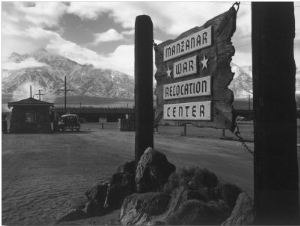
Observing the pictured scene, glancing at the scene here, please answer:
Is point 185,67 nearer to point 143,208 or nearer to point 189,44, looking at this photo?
point 189,44

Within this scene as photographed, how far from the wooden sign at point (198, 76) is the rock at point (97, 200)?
1376 mm

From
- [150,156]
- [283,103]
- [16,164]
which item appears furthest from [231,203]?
[16,164]

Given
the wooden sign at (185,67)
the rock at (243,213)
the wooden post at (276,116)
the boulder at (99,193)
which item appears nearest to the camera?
the wooden post at (276,116)

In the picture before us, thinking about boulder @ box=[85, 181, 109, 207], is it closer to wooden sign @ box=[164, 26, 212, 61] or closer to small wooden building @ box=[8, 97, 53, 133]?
wooden sign @ box=[164, 26, 212, 61]

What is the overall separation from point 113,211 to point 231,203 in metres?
1.71

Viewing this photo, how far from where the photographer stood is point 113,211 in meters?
4.50

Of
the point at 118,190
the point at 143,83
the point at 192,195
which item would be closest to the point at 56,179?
the point at 118,190

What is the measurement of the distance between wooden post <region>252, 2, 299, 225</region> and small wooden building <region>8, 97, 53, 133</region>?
29715 mm

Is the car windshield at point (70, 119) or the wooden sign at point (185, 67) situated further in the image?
the car windshield at point (70, 119)

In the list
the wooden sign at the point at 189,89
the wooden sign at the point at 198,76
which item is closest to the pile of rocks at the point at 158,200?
the wooden sign at the point at 198,76

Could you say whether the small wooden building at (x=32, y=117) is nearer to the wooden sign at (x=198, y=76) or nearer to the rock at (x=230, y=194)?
the wooden sign at (x=198, y=76)

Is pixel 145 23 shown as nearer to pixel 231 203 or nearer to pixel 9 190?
pixel 231 203

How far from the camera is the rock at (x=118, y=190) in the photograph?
4.60 m

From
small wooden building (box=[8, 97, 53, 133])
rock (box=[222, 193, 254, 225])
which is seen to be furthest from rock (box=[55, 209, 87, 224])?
small wooden building (box=[8, 97, 53, 133])
